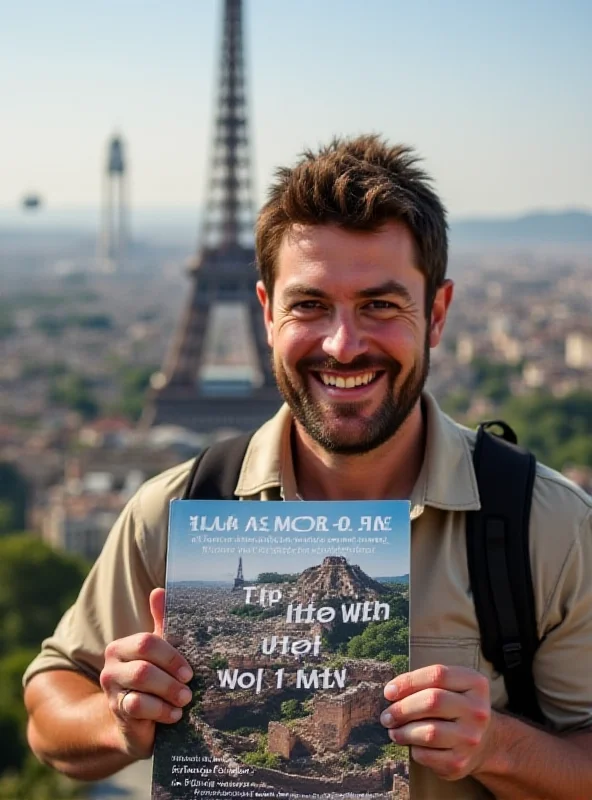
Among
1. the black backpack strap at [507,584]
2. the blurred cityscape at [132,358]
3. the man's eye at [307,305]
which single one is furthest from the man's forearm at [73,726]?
the blurred cityscape at [132,358]

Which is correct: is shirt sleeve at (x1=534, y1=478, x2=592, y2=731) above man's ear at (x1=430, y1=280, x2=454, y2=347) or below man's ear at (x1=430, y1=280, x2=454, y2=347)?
below

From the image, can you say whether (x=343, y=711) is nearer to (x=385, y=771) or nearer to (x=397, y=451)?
(x=385, y=771)

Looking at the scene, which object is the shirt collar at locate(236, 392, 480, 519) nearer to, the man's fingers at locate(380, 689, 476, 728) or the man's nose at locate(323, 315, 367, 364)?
the man's nose at locate(323, 315, 367, 364)

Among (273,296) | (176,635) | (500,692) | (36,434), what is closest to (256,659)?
(176,635)

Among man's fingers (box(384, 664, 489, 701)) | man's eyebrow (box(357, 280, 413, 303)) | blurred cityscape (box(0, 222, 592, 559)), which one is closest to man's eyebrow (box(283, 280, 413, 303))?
man's eyebrow (box(357, 280, 413, 303))

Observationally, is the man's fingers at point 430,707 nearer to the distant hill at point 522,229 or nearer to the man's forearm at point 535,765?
the man's forearm at point 535,765

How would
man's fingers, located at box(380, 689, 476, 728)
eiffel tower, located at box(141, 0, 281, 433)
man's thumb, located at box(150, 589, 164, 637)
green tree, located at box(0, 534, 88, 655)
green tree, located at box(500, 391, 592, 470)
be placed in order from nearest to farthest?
man's fingers, located at box(380, 689, 476, 728) → man's thumb, located at box(150, 589, 164, 637) → green tree, located at box(0, 534, 88, 655) → eiffel tower, located at box(141, 0, 281, 433) → green tree, located at box(500, 391, 592, 470)

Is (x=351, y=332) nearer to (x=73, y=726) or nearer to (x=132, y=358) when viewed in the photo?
(x=73, y=726)

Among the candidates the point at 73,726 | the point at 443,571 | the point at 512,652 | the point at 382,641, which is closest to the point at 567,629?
the point at 512,652
